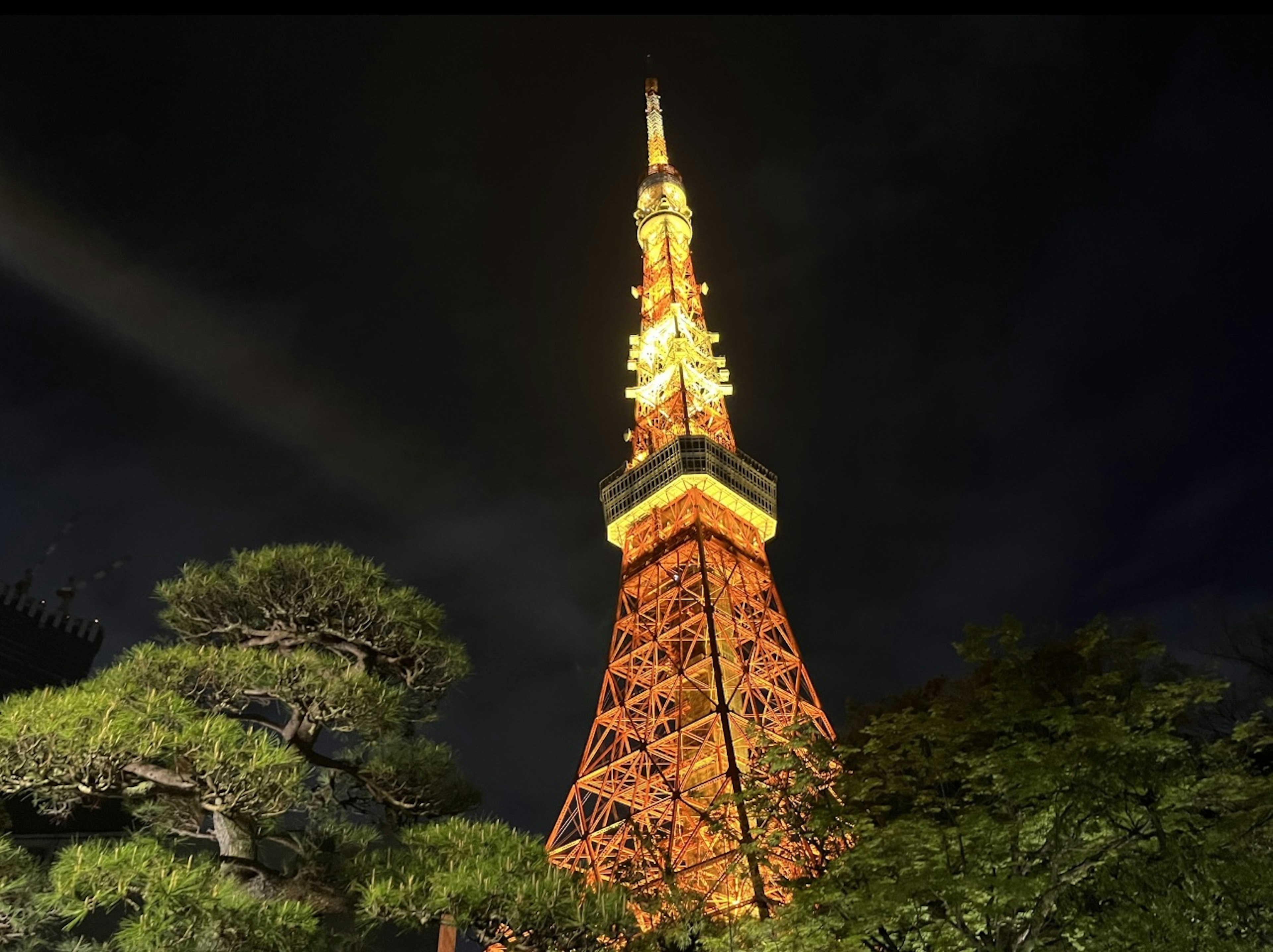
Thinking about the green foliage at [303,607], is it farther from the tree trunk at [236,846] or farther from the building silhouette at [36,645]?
the building silhouette at [36,645]

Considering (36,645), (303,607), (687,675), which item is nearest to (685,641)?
(687,675)

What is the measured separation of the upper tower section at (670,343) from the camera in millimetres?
24141

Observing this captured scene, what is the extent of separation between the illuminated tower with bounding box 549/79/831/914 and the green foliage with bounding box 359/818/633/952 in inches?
168

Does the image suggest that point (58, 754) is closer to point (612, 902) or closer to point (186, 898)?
point (186, 898)

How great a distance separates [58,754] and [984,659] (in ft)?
23.3

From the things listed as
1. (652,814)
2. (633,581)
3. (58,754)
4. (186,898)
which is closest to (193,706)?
(58,754)

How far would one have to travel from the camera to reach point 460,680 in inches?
255

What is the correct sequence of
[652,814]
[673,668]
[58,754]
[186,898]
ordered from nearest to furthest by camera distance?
[186,898], [58,754], [652,814], [673,668]

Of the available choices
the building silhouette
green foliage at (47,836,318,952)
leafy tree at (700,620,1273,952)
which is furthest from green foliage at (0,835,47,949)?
→ the building silhouette

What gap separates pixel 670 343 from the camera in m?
25.3

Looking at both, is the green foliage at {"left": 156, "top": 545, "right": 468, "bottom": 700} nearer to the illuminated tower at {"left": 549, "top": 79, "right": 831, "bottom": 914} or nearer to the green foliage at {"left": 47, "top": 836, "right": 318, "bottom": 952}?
the green foliage at {"left": 47, "top": 836, "right": 318, "bottom": 952}

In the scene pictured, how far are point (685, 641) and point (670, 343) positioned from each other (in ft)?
33.7

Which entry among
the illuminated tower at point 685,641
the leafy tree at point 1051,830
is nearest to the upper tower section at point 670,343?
the illuminated tower at point 685,641

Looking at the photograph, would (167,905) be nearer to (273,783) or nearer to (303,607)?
(273,783)
